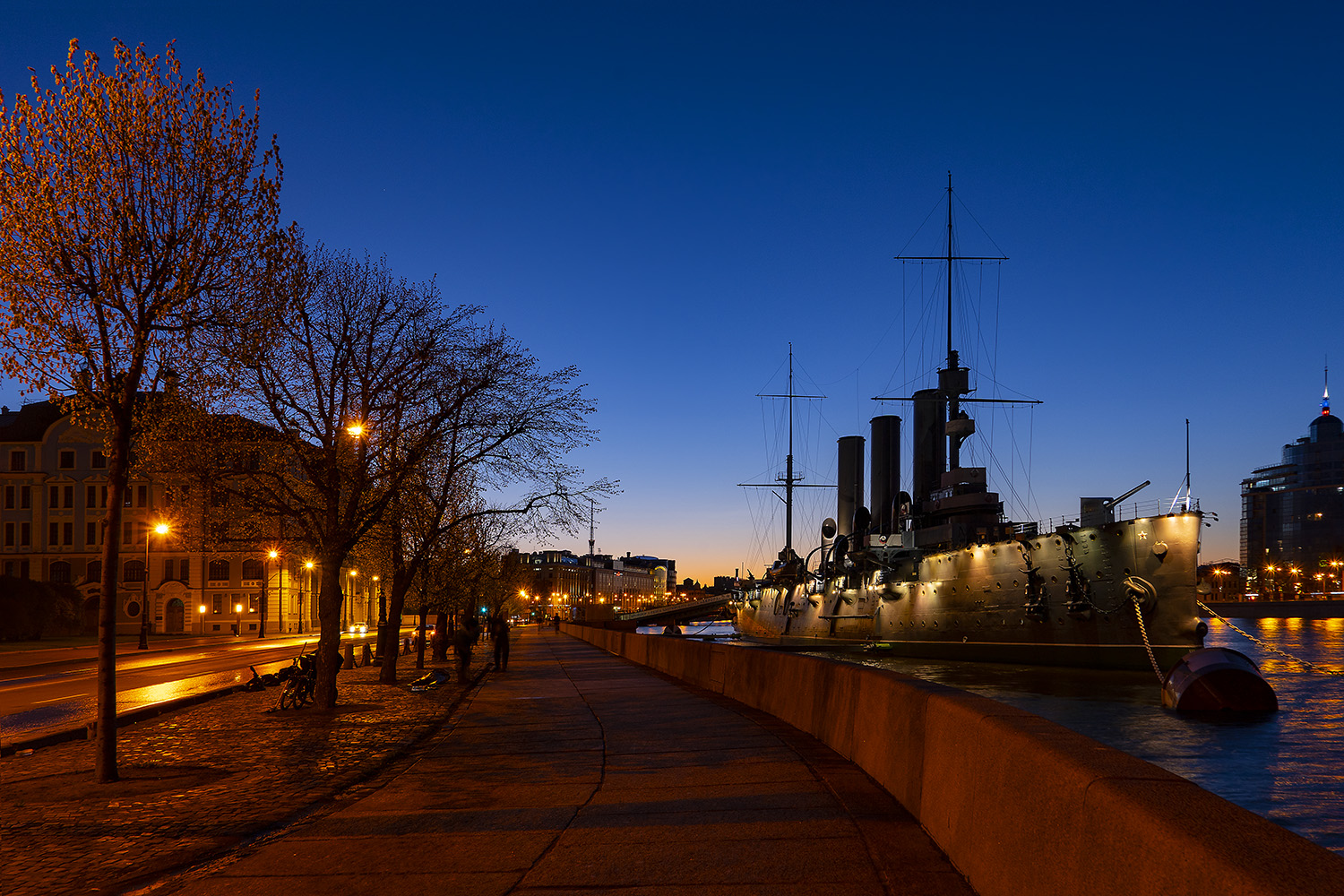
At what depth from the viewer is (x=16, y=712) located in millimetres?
19172

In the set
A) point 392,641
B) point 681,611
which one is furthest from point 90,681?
point 681,611

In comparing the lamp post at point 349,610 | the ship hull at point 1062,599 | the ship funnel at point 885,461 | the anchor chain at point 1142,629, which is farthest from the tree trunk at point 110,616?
the lamp post at point 349,610

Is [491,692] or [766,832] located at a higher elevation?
[766,832]

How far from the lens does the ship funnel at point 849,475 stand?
252 ft

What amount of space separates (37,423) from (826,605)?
209 feet

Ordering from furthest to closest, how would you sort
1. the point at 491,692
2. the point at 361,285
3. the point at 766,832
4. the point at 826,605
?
the point at 826,605 < the point at 491,692 < the point at 361,285 < the point at 766,832

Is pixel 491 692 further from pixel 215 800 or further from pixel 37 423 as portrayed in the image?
pixel 37 423

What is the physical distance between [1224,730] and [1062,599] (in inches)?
539

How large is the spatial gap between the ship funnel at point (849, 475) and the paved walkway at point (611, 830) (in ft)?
212

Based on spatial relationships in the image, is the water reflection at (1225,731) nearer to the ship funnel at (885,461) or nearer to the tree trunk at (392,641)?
the tree trunk at (392,641)

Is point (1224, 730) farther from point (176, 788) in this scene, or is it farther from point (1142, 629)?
point (176, 788)

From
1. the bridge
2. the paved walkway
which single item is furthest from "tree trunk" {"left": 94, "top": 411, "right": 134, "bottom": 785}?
the bridge

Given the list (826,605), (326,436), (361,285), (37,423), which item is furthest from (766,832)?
(37,423)

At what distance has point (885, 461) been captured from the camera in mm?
67312
